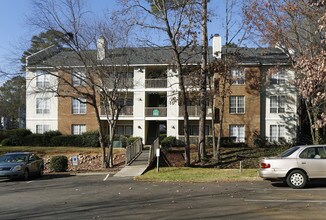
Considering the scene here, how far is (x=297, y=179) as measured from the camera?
578 inches

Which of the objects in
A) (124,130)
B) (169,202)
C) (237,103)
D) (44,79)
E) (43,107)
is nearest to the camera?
(169,202)

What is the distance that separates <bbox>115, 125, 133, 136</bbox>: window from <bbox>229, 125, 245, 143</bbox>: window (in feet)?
33.6

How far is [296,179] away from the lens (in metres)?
14.7

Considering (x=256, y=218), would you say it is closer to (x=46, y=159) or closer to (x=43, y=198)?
(x=43, y=198)

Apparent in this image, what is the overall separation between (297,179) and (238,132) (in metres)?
27.3

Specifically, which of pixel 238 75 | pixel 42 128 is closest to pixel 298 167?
pixel 238 75

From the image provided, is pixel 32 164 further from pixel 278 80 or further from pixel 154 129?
pixel 278 80

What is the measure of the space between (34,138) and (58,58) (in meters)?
16.5

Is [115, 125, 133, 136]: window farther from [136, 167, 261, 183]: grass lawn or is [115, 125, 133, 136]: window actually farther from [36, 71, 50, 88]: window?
[136, 167, 261, 183]: grass lawn

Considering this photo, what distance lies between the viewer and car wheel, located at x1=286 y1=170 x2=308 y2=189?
48.1ft

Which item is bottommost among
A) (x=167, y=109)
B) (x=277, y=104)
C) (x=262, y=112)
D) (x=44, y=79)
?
(x=262, y=112)

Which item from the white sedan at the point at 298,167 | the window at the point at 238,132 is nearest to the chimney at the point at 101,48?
the white sedan at the point at 298,167

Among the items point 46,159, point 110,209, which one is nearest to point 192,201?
point 110,209

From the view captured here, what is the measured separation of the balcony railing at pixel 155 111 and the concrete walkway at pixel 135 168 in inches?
421
